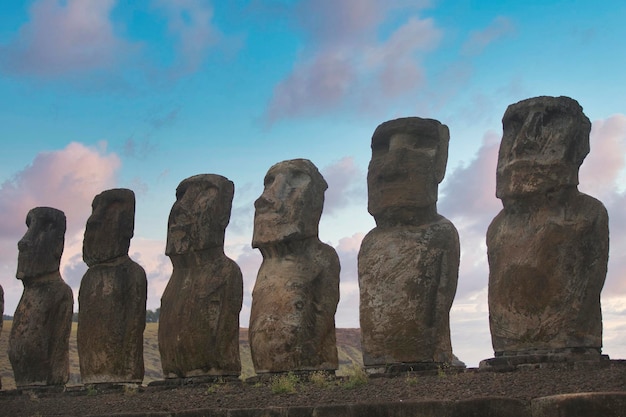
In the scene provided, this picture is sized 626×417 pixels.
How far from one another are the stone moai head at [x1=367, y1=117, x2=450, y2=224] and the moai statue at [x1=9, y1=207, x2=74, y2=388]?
7.72 metres

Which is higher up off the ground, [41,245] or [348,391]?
[41,245]

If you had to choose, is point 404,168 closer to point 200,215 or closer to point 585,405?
point 200,215

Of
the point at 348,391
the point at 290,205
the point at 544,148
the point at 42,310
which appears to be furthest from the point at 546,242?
the point at 42,310

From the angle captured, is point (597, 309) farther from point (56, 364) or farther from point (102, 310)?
point (56, 364)

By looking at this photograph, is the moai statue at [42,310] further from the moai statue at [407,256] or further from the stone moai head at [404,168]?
the stone moai head at [404,168]

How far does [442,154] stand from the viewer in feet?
44.9

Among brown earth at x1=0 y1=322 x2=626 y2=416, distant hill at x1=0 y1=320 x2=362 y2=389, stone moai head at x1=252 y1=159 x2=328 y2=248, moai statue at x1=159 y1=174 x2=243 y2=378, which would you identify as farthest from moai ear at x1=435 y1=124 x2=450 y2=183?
distant hill at x1=0 y1=320 x2=362 y2=389

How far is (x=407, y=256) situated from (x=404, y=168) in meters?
1.19

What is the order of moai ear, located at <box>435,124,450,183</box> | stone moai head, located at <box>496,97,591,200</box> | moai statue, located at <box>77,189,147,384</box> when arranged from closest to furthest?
stone moai head, located at <box>496,97,591,200</box> < moai ear, located at <box>435,124,450,183</box> < moai statue, located at <box>77,189,147,384</box>

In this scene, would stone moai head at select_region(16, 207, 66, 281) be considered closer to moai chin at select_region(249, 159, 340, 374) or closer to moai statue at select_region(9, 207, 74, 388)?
moai statue at select_region(9, 207, 74, 388)

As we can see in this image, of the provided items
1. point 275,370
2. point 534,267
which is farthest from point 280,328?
point 534,267

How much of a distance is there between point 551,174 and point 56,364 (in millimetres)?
10616

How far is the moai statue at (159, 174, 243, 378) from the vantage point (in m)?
15.2

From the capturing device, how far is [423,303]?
1272cm
